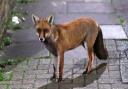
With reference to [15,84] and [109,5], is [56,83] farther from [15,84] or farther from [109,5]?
[109,5]

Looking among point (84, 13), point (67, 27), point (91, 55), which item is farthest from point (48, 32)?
point (84, 13)

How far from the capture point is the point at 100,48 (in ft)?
28.2

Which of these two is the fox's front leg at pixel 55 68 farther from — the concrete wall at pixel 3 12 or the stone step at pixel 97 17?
the stone step at pixel 97 17

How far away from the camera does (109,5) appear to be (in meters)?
12.4

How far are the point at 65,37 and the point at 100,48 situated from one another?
0.96 meters

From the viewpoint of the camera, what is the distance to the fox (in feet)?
24.7

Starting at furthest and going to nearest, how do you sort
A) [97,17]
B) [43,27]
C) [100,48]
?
[97,17], [100,48], [43,27]

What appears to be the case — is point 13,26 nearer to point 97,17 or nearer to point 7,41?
point 7,41

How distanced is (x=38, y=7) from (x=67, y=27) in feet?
14.7

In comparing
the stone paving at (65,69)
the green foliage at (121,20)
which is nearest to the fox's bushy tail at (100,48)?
the stone paving at (65,69)

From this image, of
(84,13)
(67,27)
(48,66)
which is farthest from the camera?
(84,13)

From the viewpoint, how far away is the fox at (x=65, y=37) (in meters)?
7.52

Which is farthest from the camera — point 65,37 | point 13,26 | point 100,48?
point 13,26

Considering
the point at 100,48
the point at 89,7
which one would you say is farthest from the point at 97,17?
the point at 100,48
